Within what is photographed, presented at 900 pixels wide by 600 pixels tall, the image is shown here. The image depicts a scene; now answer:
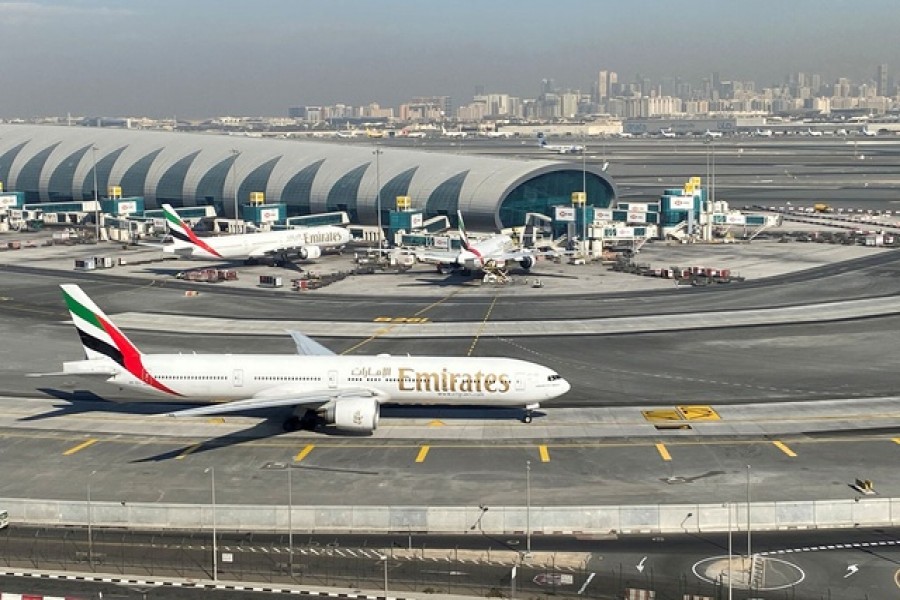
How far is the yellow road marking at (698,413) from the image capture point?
2746 inches

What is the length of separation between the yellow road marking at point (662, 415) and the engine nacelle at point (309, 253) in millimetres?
82748

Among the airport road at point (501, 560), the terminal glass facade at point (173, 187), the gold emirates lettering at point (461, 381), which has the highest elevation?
the terminal glass facade at point (173, 187)

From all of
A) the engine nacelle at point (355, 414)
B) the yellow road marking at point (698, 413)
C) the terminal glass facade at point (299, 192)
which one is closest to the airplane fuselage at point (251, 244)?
the terminal glass facade at point (299, 192)

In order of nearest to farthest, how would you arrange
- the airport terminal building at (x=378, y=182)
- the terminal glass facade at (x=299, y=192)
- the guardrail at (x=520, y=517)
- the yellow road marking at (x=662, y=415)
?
the guardrail at (x=520, y=517) < the yellow road marking at (x=662, y=415) < the airport terminal building at (x=378, y=182) < the terminal glass facade at (x=299, y=192)

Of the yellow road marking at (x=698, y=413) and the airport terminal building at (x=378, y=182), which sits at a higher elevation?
the airport terminal building at (x=378, y=182)

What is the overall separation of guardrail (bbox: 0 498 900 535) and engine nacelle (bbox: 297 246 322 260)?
9648 cm

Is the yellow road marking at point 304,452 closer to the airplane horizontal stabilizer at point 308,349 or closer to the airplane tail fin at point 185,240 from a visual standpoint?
the airplane horizontal stabilizer at point 308,349

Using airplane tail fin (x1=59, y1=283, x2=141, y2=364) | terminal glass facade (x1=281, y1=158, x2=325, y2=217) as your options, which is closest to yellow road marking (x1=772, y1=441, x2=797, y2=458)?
airplane tail fin (x1=59, y1=283, x2=141, y2=364)

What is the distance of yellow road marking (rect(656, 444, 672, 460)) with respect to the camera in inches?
2422

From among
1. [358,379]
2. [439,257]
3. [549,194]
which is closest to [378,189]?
[549,194]

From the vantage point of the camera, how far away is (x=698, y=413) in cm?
7100

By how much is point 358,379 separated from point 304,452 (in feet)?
19.9

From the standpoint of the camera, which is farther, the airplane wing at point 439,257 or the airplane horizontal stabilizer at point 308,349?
the airplane wing at point 439,257

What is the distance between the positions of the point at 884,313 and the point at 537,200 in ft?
242
